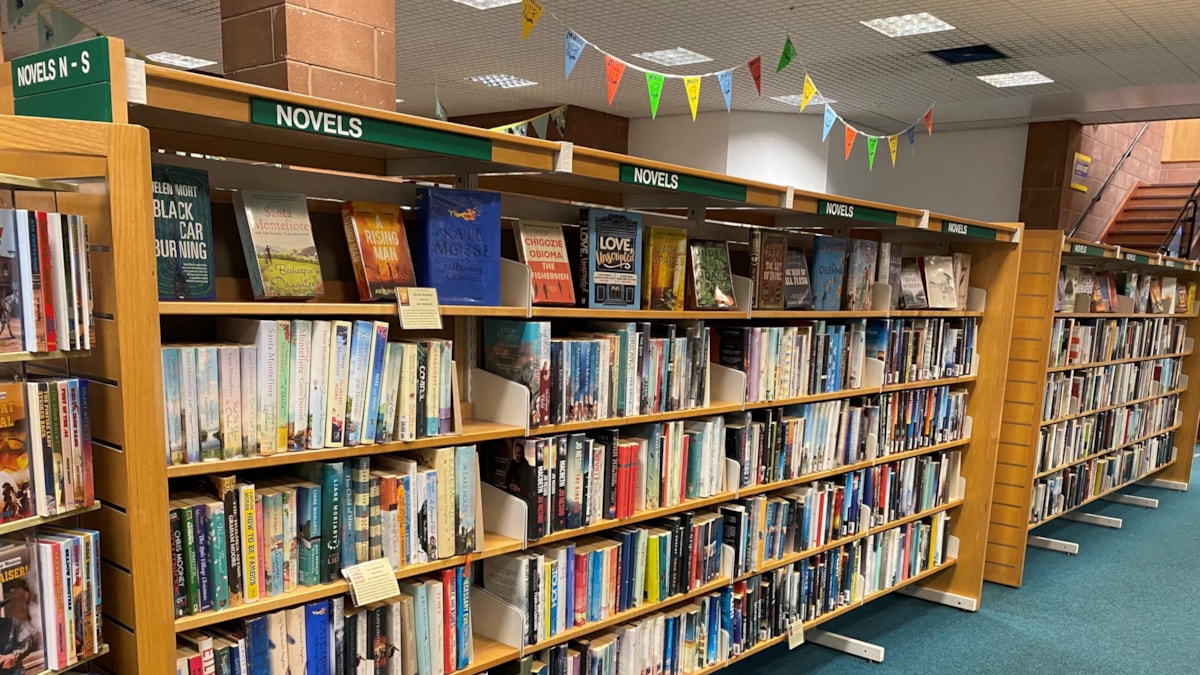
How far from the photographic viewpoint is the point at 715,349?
2994mm

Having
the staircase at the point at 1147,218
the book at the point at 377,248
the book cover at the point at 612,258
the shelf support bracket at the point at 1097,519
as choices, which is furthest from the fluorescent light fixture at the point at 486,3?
the staircase at the point at 1147,218

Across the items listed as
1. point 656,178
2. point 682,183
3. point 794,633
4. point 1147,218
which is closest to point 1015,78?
point 1147,218

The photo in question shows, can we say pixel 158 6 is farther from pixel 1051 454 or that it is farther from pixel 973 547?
pixel 1051 454

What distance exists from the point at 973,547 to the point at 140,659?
388 cm

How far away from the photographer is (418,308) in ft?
6.35

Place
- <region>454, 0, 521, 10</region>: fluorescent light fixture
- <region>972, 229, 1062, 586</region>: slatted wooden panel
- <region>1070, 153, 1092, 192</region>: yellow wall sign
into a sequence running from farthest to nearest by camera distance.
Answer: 1. <region>1070, 153, 1092, 192</region>: yellow wall sign
2. <region>454, 0, 521, 10</region>: fluorescent light fixture
3. <region>972, 229, 1062, 586</region>: slatted wooden panel

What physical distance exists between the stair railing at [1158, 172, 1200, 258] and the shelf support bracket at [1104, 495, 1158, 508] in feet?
10.1

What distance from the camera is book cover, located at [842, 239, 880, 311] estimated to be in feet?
10.9

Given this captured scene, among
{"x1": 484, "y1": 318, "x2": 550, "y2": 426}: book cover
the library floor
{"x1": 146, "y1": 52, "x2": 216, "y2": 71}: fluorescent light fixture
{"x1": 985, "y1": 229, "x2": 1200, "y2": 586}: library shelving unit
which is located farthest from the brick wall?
{"x1": 484, "y1": 318, "x2": 550, "y2": 426}: book cover

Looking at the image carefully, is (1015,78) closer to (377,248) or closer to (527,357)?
(527,357)

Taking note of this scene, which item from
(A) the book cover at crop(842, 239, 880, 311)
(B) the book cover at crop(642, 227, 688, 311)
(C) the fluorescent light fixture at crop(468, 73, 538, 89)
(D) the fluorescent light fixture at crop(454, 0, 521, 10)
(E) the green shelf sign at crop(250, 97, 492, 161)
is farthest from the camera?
(C) the fluorescent light fixture at crop(468, 73, 538, 89)

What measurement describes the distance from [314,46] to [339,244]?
1.92ft

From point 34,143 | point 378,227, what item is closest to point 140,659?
point 34,143

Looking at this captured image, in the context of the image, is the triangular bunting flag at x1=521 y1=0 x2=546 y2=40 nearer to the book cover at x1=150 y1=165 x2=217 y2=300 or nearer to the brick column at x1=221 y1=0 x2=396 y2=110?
the brick column at x1=221 y1=0 x2=396 y2=110
